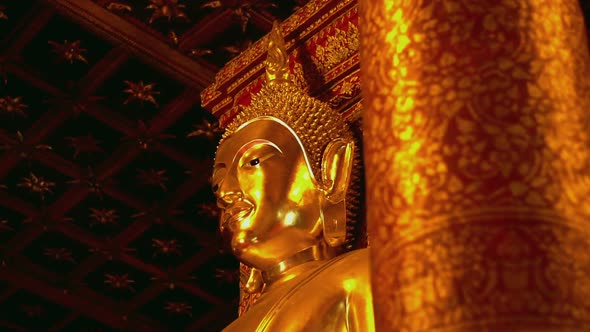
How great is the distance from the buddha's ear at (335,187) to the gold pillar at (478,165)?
101 cm

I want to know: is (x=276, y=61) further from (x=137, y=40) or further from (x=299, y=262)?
(x=137, y=40)

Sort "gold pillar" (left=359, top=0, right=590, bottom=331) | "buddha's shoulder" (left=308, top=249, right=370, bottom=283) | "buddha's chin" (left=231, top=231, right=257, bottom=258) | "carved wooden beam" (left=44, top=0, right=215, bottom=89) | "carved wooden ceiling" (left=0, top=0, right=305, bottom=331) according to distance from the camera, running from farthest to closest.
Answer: "carved wooden ceiling" (left=0, top=0, right=305, bottom=331) < "carved wooden beam" (left=44, top=0, right=215, bottom=89) < "buddha's chin" (left=231, top=231, right=257, bottom=258) < "buddha's shoulder" (left=308, top=249, right=370, bottom=283) < "gold pillar" (left=359, top=0, right=590, bottom=331)

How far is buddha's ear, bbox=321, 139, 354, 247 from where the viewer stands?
2977 mm

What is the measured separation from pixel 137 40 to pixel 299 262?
2737 mm

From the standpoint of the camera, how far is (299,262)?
3.00 meters

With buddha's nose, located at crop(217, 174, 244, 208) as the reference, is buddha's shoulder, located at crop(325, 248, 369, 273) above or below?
below

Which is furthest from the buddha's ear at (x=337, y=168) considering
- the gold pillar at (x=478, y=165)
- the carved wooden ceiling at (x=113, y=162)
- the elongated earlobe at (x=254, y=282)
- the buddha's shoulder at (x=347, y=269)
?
the carved wooden ceiling at (x=113, y=162)

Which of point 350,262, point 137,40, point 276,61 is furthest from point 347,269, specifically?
point 137,40

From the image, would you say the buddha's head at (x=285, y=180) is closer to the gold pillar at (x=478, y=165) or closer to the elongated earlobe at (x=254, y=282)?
the elongated earlobe at (x=254, y=282)

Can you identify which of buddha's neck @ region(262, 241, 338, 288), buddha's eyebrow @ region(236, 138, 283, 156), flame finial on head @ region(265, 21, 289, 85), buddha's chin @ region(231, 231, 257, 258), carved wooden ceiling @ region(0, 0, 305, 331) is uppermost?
carved wooden ceiling @ region(0, 0, 305, 331)

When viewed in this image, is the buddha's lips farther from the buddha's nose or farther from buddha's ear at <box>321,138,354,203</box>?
buddha's ear at <box>321,138,354,203</box>

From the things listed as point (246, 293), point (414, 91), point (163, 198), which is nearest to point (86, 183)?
point (163, 198)

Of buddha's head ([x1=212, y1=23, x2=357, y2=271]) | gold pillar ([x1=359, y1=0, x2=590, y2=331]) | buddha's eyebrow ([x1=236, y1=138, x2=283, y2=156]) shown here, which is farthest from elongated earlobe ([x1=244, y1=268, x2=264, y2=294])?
gold pillar ([x1=359, y1=0, x2=590, y2=331])

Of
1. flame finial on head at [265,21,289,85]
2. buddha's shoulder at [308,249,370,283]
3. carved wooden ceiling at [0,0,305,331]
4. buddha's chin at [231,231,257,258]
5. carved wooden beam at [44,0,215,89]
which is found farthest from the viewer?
carved wooden ceiling at [0,0,305,331]
